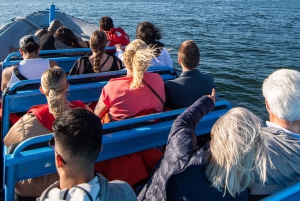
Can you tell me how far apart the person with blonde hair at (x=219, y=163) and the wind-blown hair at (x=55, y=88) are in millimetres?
945

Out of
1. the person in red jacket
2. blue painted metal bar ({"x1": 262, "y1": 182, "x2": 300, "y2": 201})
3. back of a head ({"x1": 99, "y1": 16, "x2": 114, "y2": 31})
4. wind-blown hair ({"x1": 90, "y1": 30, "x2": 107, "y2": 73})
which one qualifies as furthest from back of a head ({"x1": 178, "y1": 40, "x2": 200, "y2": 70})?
back of a head ({"x1": 99, "y1": 16, "x2": 114, "y2": 31})

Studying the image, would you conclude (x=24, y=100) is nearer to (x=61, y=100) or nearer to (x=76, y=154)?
(x=61, y=100)

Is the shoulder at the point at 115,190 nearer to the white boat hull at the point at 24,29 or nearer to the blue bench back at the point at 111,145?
the blue bench back at the point at 111,145

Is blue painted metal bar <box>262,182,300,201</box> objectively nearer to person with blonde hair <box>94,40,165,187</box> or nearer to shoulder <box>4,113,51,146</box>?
person with blonde hair <box>94,40,165,187</box>

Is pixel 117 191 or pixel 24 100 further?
pixel 24 100

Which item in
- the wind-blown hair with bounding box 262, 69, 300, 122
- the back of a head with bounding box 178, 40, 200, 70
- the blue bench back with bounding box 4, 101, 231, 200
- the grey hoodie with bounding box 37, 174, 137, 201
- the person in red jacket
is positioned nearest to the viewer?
the grey hoodie with bounding box 37, 174, 137, 201

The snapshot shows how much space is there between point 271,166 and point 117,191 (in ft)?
2.74

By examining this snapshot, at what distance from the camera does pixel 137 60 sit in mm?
2980

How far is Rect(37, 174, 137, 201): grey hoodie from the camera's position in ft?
5.06

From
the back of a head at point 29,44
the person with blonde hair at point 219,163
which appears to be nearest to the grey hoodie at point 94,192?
the person with blonde hair at point 219,163

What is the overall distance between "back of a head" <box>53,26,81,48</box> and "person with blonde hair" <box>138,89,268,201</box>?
3645mm

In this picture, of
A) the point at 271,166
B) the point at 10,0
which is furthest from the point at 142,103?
the point at 10,0

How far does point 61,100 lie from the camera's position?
255 cm

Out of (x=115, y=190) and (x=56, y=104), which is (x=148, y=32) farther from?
(x=115, y=190)
